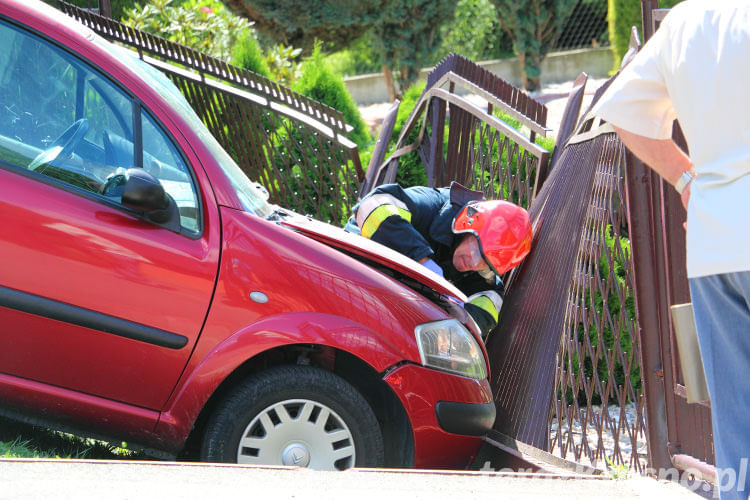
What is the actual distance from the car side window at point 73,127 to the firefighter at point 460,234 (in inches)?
45.4

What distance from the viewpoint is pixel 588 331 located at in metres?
3.73

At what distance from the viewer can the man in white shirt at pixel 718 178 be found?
7.38 feet

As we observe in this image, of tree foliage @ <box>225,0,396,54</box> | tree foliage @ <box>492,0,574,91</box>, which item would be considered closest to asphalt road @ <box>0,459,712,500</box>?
tree foliage @ <box>225,0,396,54</box>

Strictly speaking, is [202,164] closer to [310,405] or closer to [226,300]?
[226,300]

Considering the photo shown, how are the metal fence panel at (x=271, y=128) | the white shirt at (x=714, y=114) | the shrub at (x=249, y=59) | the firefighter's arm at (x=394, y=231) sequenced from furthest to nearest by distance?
the shrub at (x=249, y=59) → the metal fence panel at (x=271, y=128) → the firefighter's arm at (x=394, y=231) → the white shirt at (x=714, y=114)

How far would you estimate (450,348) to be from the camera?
3562mm

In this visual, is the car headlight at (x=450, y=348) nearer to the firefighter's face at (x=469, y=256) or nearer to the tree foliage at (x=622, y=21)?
the firefighter's face at (x=469, y=256)

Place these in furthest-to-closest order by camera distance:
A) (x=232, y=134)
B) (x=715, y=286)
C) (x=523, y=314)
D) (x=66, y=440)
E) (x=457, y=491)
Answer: (x=232, y=134)
(x=523, y=314)
(x=66, y=440)
(x=457, y=491)
(x=715, y=286)

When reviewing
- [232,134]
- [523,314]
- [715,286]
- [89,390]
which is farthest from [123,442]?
[232,134]

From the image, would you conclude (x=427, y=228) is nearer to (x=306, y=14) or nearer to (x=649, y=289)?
(x=649, y=289)

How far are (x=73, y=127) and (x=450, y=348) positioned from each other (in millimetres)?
1648

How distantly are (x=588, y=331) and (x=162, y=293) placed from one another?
5.64ft

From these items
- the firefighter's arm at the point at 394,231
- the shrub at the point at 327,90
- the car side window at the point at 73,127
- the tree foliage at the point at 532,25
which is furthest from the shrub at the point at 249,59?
the tree foliage at the point at 532,25

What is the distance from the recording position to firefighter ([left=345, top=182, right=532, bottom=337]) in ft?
13.6
